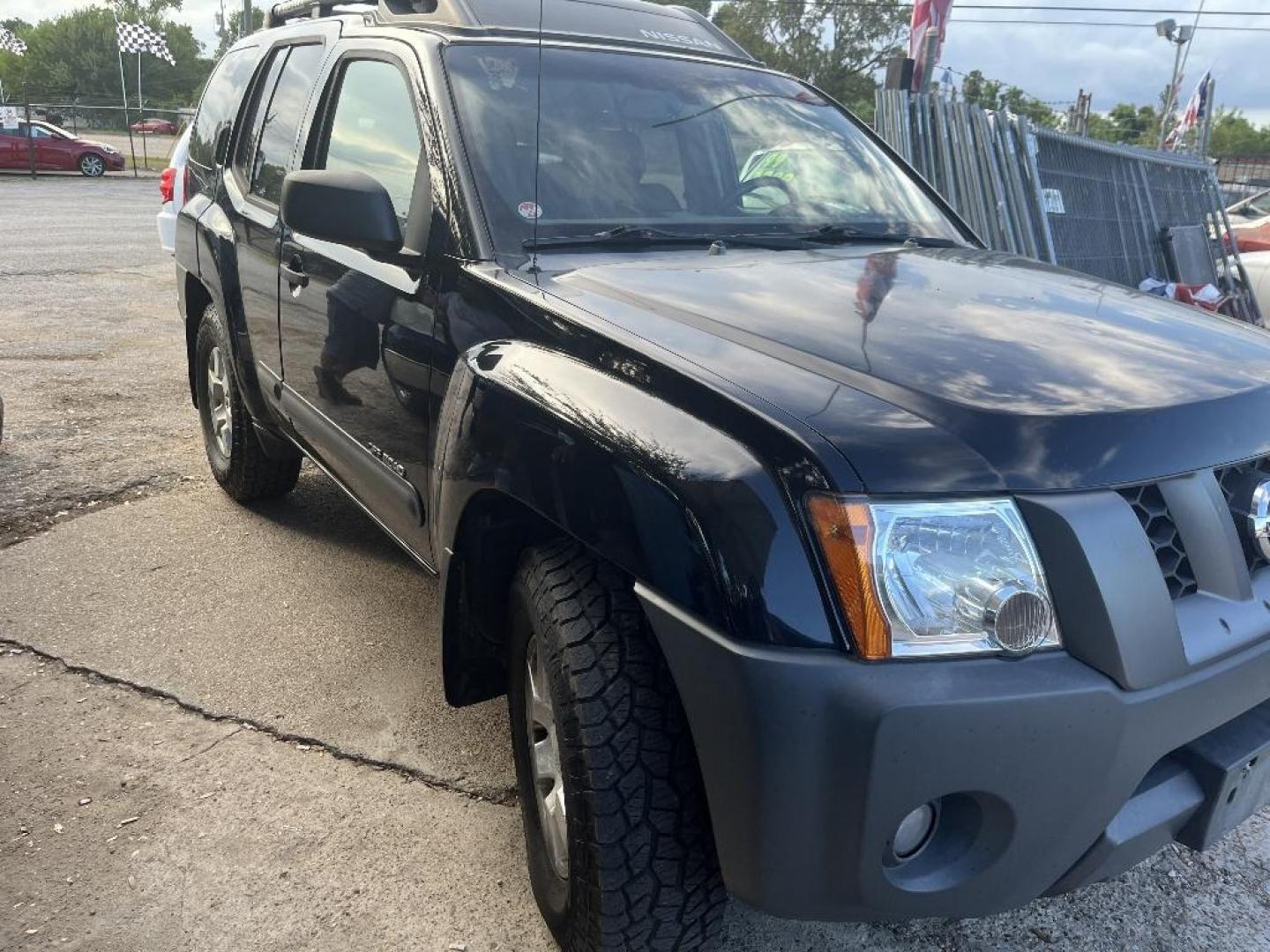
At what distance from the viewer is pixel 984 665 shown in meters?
1.52

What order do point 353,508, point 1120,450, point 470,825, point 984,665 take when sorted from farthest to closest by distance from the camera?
point 353,508
point 470,825
point 1120,450
point 984,665

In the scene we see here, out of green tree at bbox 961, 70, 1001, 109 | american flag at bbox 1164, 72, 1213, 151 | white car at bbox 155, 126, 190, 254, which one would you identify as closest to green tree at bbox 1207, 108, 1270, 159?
green tree at bbox 961, 70, 1001, 109

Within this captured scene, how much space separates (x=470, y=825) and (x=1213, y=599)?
1.68 metres

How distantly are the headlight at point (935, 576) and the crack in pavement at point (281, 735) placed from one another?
1428 mm

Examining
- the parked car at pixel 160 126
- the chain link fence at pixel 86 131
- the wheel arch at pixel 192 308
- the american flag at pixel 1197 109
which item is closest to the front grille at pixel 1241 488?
the wheel arch at pixel 192 308

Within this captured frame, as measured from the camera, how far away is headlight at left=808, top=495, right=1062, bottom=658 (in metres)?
1.52

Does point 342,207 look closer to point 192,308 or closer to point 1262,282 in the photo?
point 192,308

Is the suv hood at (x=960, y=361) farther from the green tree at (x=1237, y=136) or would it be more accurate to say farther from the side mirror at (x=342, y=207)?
the green tree at (x=1237, y=136)

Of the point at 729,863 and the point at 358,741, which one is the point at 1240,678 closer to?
the point at 729,863

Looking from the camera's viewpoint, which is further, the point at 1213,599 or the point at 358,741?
the point at 358,741

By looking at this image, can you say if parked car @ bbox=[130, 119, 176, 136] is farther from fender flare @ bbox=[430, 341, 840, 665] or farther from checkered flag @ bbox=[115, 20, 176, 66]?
fender flare @ bbox=[430, 341, 840, 665]

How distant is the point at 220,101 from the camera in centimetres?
437

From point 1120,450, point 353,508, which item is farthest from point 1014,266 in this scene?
point 353,508

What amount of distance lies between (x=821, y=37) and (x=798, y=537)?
5027 centimetres
